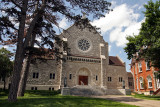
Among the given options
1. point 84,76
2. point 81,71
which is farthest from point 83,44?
point 84,76

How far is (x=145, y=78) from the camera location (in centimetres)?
3036

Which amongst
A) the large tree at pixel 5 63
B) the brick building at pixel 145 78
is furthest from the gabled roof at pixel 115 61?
the large tree at pixel 5 63

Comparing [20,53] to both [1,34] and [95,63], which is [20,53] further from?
[95,63]

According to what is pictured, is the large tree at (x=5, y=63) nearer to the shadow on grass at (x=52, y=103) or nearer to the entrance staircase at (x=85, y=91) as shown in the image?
the entrance staircase at (x=85, y=91)

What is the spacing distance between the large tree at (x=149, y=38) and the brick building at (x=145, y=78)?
9.41 meters

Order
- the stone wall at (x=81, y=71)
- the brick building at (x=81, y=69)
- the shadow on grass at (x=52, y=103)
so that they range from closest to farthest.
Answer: the shadow on grass at (x=52, y=103)
the brick building at (x=81, y=69)
the stone wall at (x=81, y=71)

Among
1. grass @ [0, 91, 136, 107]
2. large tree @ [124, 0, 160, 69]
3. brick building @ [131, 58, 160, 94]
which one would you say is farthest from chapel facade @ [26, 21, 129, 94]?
grass @ [0, 91, 136, 107]

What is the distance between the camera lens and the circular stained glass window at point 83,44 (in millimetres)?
31703

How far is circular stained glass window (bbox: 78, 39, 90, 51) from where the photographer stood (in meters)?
31.7

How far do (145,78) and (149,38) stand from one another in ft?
51.5

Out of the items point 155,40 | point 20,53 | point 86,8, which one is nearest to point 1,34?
point 20,53

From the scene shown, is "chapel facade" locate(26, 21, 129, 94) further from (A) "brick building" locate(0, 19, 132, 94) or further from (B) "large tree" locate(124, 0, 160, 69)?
(B) "large tree" locate(124, 0, 160, 69)

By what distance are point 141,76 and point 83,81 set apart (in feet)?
44.3

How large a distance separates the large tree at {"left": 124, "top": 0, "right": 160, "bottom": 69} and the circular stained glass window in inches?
481
